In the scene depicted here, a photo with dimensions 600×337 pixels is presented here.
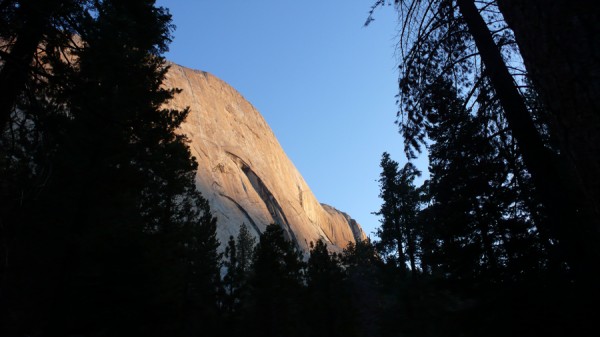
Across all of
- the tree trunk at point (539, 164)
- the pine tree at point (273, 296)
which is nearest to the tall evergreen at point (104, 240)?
the tree trunk at point (539, 164)

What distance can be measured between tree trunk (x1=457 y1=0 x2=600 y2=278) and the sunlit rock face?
136ft

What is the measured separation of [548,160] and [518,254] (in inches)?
348

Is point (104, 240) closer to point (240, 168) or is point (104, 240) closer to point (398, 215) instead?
point (398, 215)

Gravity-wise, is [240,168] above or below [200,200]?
above

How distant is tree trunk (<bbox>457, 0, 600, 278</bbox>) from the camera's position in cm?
503

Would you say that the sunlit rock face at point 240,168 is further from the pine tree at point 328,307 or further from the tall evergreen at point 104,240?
the tall evergreen at point 104,240

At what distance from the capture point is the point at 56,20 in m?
5.60

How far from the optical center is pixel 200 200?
78.0ft

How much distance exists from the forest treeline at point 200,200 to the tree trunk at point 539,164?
22 millimetres

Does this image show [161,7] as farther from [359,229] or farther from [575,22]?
[359,229]

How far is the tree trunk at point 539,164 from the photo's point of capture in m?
5.03

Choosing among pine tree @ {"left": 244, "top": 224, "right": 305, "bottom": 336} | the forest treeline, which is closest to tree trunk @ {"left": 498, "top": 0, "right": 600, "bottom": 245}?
the forest treeline

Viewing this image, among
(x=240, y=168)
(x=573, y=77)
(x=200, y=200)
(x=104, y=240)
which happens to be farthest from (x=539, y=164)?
(x=240, y=168)

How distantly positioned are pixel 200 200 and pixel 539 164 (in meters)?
20.7
